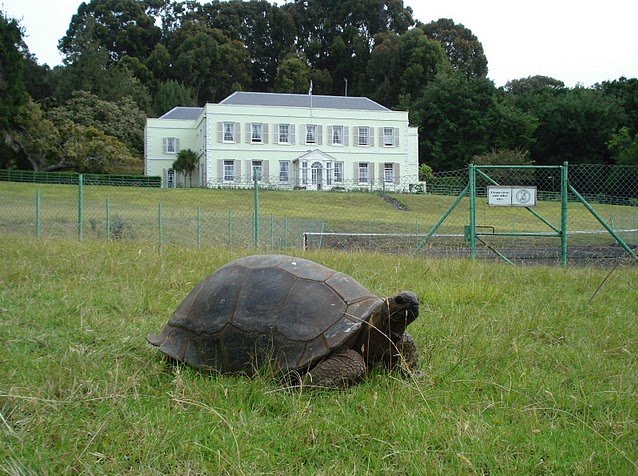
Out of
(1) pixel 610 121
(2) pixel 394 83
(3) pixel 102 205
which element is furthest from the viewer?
(2) pixel 394 83

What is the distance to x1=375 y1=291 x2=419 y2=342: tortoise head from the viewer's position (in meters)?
3.39

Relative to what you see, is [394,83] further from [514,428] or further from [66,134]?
[514,428]

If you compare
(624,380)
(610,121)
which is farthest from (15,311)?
(610,121)

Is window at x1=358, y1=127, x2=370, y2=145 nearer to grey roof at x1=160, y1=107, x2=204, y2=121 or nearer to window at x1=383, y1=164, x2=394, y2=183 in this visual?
window at x1=383, y1=164, x2=394, y2=183

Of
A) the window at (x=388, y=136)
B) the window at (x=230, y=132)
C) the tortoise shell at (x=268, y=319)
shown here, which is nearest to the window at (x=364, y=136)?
the window at (x=388, y=136)

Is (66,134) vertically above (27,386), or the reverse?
(66,134)

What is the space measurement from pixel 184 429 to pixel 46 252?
674 centimetres

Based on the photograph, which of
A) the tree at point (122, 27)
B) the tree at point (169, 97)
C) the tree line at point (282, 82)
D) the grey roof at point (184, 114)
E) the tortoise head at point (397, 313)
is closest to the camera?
the tortoise head at point (397, 313)

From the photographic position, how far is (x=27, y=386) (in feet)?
10.5

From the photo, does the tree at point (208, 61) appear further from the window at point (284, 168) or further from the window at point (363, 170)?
the window at point (363, 170)

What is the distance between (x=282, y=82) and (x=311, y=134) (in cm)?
2681

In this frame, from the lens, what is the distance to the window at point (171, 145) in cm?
5544

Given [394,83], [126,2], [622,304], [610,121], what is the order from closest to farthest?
[622,304] → [610,121] → [394,83] → [126,2]

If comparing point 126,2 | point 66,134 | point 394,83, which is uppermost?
point 126,2
